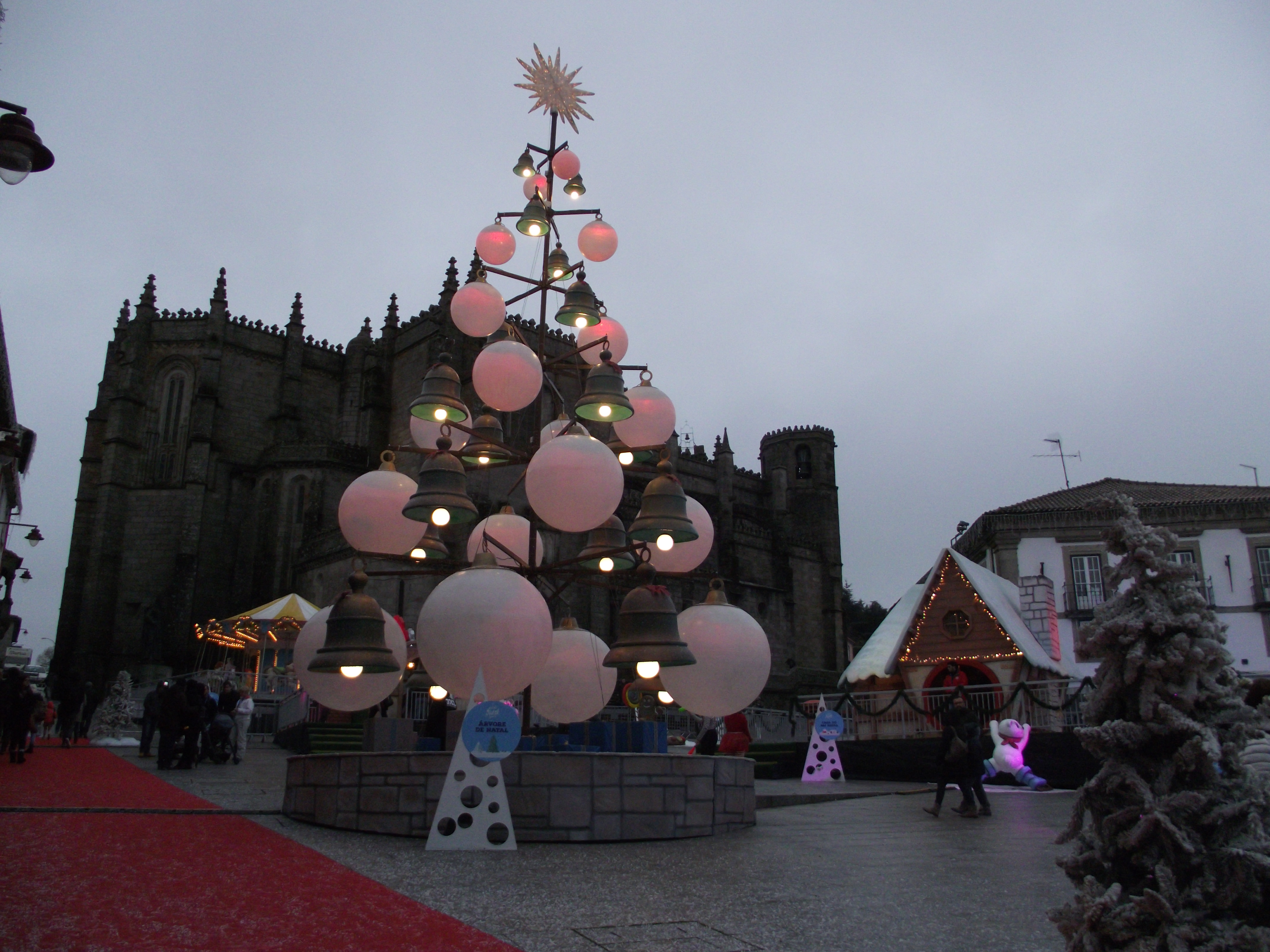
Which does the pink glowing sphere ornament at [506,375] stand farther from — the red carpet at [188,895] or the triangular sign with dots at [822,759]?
the triangular sign with dots at [822,759]

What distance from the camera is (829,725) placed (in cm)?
1650

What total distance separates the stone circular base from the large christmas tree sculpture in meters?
4.76

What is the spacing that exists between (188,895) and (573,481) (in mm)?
3432

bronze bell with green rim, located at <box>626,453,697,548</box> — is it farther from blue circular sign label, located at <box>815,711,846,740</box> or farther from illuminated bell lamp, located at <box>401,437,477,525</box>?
blue circular sign label, located at <box>815,711,846,740</box>

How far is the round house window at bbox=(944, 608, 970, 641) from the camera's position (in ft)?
65.1

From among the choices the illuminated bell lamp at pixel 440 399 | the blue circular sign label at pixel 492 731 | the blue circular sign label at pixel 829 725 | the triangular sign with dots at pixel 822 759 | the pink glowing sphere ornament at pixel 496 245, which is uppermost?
the pink glowing sphere ornament at pixel 496 245

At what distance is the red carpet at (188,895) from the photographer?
3.86 m

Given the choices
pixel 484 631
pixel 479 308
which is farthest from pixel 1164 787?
pixel 479 308

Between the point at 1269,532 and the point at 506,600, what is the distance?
30287 millimetres

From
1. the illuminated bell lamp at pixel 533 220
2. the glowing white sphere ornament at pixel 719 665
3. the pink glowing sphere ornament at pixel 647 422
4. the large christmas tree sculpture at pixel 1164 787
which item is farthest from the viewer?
the illuminated bell lamp at pixel 533 220

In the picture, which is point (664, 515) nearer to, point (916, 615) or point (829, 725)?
point (829, 725)

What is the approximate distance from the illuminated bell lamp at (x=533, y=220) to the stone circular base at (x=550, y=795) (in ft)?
15.7

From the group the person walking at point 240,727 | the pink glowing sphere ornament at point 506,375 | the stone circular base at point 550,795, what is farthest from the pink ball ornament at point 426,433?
the person walking at point 240,727

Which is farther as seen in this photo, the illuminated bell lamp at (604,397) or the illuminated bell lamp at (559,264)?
the illuminated bell lamp at (559,264)
